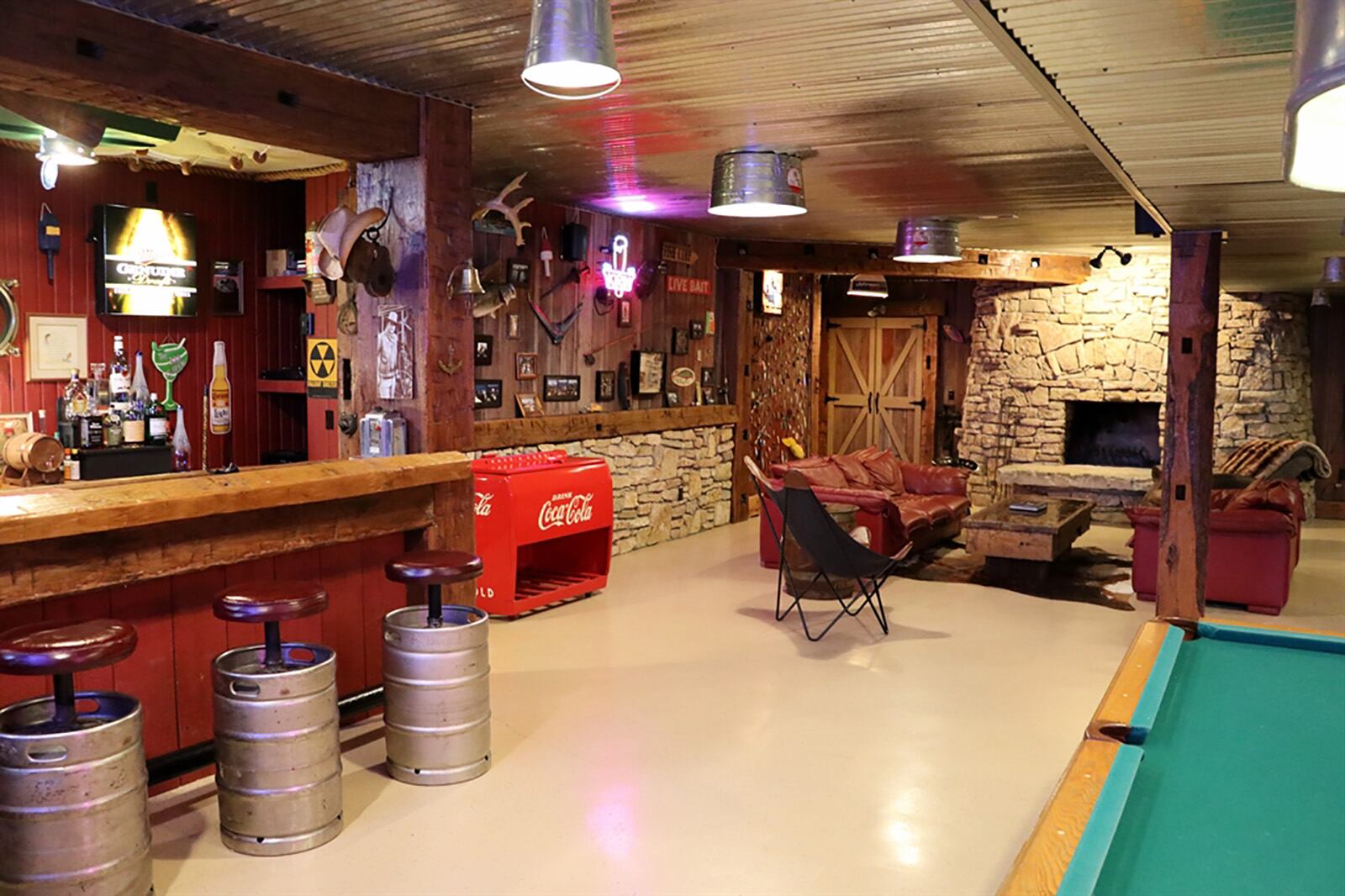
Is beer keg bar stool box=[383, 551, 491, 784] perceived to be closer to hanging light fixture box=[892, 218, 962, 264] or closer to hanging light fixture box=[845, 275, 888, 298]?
hanging light fixture box=[892, 218, 962, 264]

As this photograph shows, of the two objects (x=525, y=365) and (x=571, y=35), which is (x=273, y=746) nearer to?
(x=571, y=35)

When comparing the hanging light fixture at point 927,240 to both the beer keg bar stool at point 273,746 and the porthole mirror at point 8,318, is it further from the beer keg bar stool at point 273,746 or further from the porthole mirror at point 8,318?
the porthole mirror at point 8,318

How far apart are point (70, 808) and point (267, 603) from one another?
78 centimetres

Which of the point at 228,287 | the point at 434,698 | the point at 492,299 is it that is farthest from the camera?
the point at 228,287

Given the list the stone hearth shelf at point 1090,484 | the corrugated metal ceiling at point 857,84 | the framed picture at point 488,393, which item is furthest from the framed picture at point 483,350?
the stone hearth shelf at point 1090,484

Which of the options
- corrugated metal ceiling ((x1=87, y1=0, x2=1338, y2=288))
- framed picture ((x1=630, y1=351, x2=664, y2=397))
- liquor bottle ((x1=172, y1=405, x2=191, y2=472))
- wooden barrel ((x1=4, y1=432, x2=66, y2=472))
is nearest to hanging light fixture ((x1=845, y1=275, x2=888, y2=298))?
framed picture ((x1=630, y1=351, x2=664, y2=397))

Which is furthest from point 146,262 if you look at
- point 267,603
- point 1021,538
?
point 1021,538

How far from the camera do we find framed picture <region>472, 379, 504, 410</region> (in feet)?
23.0

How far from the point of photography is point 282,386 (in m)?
6.99

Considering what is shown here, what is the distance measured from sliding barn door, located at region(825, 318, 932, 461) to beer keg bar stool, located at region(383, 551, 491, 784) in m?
9.33

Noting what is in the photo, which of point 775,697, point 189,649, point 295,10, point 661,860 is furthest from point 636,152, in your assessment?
point 661,860

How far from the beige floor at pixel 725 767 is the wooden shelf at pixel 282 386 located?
2259 millimetres

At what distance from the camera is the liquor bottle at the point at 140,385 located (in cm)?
621

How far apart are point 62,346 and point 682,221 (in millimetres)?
4585
